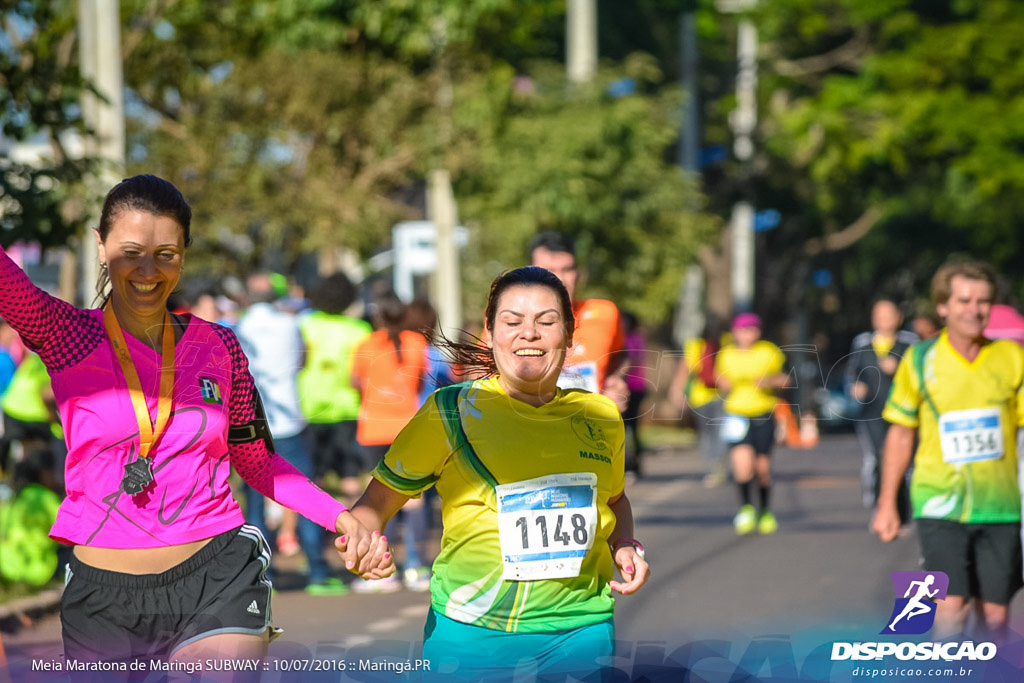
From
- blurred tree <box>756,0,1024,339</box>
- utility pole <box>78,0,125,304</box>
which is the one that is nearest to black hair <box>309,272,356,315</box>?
utility pole <box>78,0,125,304</box>

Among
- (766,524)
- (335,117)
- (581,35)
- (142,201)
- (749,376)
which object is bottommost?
(142,201)

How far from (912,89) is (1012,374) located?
2534 centimetres

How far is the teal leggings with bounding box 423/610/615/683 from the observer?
3.78 meters

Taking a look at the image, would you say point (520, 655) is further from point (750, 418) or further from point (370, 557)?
point (750, 418)

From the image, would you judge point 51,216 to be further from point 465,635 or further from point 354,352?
point 465,635

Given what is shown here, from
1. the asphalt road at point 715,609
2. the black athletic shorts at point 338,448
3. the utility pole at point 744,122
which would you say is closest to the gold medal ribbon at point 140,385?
the asphalt road at point 715,609

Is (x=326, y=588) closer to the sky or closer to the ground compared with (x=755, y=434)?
closer to the ground

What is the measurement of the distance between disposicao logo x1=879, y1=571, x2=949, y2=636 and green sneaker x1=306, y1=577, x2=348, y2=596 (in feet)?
17.6

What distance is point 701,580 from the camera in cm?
1067

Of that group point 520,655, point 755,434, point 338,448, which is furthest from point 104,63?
point 520,655

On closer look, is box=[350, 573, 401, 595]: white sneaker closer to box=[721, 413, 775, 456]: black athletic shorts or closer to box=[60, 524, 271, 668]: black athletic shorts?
box=[721, 413, 775, 456]: black athletic shorts

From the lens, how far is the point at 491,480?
389cm

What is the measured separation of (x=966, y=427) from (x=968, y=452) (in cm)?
10

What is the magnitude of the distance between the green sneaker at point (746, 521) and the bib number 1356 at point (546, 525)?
9.87 meters
